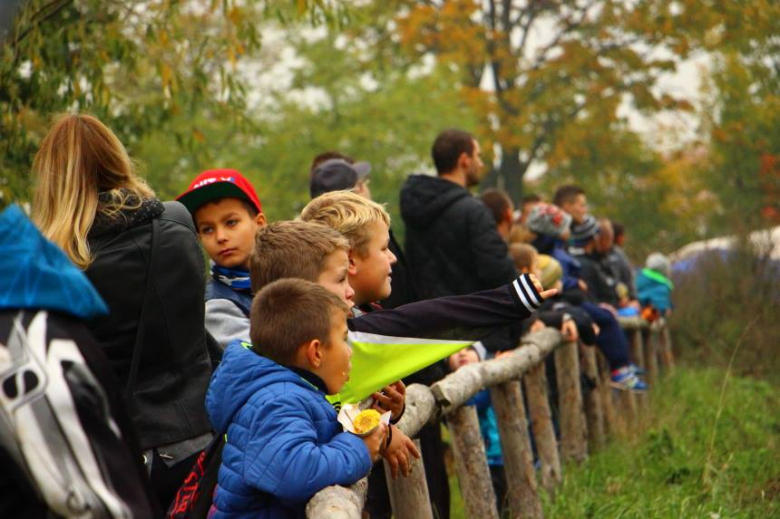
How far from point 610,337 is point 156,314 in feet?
20.7

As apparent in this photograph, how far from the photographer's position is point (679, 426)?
8.95 m

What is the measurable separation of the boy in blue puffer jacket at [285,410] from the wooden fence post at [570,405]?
4907 mm

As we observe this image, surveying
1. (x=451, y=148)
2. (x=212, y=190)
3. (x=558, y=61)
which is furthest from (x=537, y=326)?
(x=558, y=61)

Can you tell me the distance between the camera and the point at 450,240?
6730mm

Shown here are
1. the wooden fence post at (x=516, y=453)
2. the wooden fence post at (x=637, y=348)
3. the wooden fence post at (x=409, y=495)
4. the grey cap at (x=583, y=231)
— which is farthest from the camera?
the wooden fence post at (x=637, y=348)

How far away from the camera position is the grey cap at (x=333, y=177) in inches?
230

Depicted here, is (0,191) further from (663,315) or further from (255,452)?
(663,315)

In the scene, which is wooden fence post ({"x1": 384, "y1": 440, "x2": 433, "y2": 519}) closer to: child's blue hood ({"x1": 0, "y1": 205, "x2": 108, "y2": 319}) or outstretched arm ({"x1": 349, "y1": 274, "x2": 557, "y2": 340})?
outstretched arm ({"x1": 349, "y1": 274, "x2": 557, "y2": 340})

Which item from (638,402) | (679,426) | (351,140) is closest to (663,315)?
(638,402)

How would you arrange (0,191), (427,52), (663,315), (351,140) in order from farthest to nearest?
1. (427,52)
2. (351,140)
3. (663,315)
4. (0,191)

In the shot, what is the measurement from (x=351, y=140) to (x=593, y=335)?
1655 centimetres

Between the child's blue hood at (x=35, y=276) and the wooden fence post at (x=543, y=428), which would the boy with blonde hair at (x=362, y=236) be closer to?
the child's blue hood at (x=35, y=276)

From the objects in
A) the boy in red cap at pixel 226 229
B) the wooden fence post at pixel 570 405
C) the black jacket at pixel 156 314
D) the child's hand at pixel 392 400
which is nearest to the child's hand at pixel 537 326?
the wooden fence post at pixel 570 405

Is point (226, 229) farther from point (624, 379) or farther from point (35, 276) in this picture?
point (624, 379)
